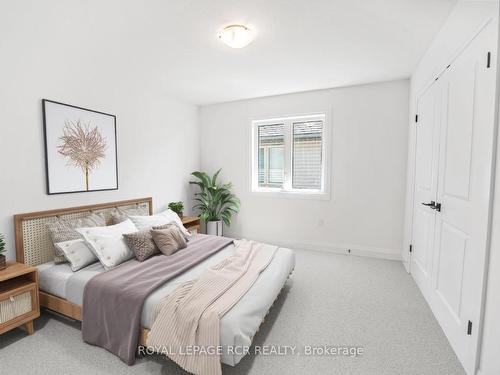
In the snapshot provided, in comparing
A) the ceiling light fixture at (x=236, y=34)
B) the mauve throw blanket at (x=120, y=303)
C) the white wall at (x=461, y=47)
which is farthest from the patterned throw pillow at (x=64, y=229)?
the white wall at (x=461, y=47)

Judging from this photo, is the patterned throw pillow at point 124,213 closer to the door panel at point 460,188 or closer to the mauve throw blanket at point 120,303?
the mauve throw blanket at point 120,303

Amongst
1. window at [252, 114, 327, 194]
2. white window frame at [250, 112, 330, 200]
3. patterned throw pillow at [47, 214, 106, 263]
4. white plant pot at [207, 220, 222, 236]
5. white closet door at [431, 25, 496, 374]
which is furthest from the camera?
white plant pot at [207, 220, 222, 236]

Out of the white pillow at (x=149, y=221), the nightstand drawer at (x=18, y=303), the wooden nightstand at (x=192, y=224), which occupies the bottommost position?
the nightstand drawer at (x=18, y=303)

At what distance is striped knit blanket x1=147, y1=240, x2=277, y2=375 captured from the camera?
4.84 feet

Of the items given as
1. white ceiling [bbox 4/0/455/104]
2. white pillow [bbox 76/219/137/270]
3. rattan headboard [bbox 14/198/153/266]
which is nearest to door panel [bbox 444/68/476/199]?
white ceiling [bbox 4/0/455/104]

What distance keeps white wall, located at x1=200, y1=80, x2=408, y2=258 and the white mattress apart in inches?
62.3

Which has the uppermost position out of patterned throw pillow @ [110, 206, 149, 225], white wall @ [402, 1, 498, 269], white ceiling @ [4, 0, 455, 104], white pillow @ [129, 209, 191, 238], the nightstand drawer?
white ceiling @ [4, 0, 455, 104]

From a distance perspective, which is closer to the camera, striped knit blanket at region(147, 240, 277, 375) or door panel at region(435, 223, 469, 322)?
striped knit blanket at region(147, 240, 277, 375)

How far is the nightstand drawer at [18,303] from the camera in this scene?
1.89 metres

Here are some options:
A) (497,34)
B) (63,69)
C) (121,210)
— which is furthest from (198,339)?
(63,69)

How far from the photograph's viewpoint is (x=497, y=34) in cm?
144

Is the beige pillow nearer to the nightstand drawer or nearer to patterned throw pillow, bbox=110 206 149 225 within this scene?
patterned throw pillow, bbox=110 206 149 225

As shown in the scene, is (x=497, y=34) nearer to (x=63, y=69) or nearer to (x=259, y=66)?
(x=259, y=66)

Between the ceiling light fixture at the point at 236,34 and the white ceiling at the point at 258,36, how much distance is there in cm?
6
